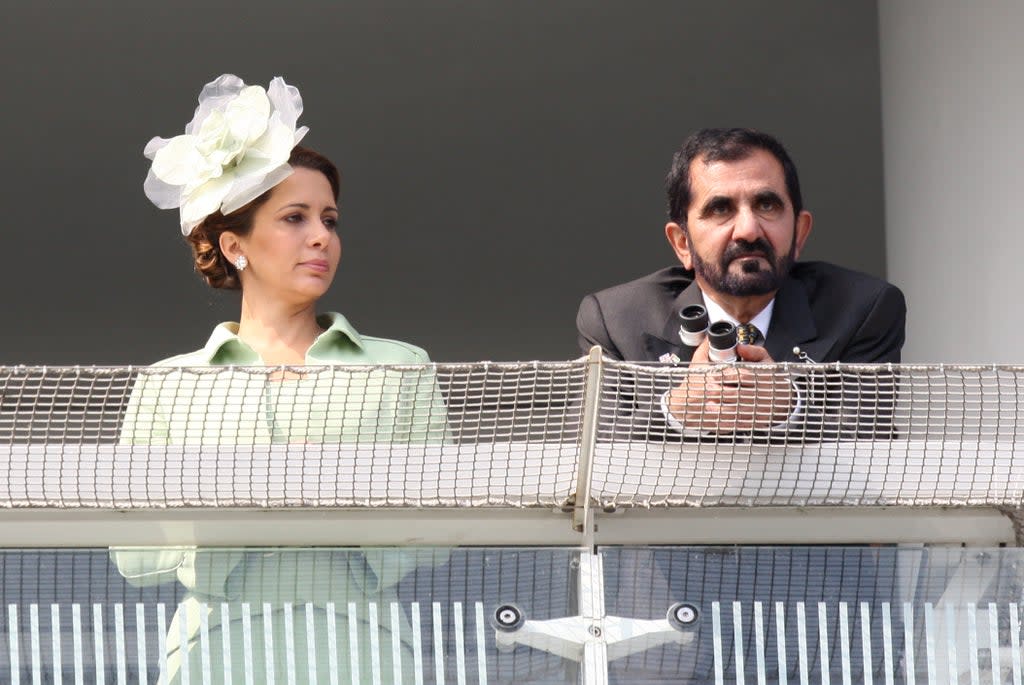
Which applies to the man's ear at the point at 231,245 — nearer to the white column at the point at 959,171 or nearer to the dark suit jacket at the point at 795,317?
the dark suit jacket at the point at 795,317

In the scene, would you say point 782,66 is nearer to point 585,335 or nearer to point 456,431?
point 585,335

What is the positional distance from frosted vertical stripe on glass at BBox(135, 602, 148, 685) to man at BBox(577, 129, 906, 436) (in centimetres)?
93

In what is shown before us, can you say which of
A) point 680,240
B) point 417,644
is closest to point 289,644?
point 417,644

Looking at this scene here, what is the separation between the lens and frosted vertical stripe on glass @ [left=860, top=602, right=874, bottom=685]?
1869mm

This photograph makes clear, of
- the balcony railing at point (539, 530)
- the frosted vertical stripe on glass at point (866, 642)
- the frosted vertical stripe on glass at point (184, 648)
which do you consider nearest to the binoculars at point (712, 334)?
the balcony railing at point (539, 530)

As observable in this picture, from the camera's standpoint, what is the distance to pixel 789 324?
2.60 m

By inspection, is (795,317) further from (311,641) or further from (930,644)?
(311,641)

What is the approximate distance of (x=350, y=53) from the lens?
→ 5949 millimetres

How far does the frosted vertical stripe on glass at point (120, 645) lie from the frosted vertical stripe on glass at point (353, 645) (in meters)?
0.24

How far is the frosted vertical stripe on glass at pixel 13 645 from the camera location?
1.89m

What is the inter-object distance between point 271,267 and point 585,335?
18.9 inches

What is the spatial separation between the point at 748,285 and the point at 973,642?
0.79 metres

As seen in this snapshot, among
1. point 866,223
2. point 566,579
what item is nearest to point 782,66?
point 866,223

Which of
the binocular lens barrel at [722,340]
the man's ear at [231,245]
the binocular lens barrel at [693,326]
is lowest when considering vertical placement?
the binocular lens barrel at [722,340]
